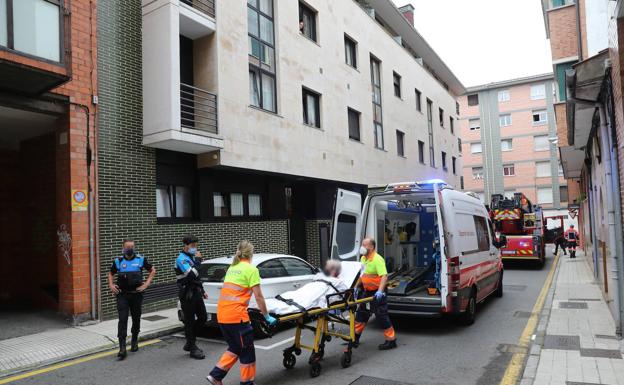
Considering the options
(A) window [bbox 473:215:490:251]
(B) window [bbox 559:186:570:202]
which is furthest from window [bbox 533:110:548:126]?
(A) window [bbox 473:215:490:251]

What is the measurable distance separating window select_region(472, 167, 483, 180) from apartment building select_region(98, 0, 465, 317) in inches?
1296

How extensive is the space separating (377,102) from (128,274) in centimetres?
1629

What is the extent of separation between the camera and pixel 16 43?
730 centimetres

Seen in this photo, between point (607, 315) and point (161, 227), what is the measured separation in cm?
944

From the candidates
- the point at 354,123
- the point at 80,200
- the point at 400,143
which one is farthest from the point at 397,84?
the point at 80,200

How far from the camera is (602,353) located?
6203 millimetres

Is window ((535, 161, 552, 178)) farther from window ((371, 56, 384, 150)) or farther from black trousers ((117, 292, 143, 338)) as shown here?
black trousers ((117, 292, 143, 338))

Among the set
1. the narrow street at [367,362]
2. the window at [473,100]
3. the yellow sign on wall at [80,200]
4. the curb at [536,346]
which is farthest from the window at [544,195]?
the yellow sign on wall at [80,200]

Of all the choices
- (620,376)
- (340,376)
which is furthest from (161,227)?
(620,376)

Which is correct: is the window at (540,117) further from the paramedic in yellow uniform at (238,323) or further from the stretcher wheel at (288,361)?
the paramedic in yellow uniform at (238,323)

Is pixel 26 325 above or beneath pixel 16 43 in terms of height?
beneath

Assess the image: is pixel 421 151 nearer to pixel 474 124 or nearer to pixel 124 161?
pixel 124 161

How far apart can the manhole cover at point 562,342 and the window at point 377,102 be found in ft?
46.7

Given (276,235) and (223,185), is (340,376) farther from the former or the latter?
(276,235)
